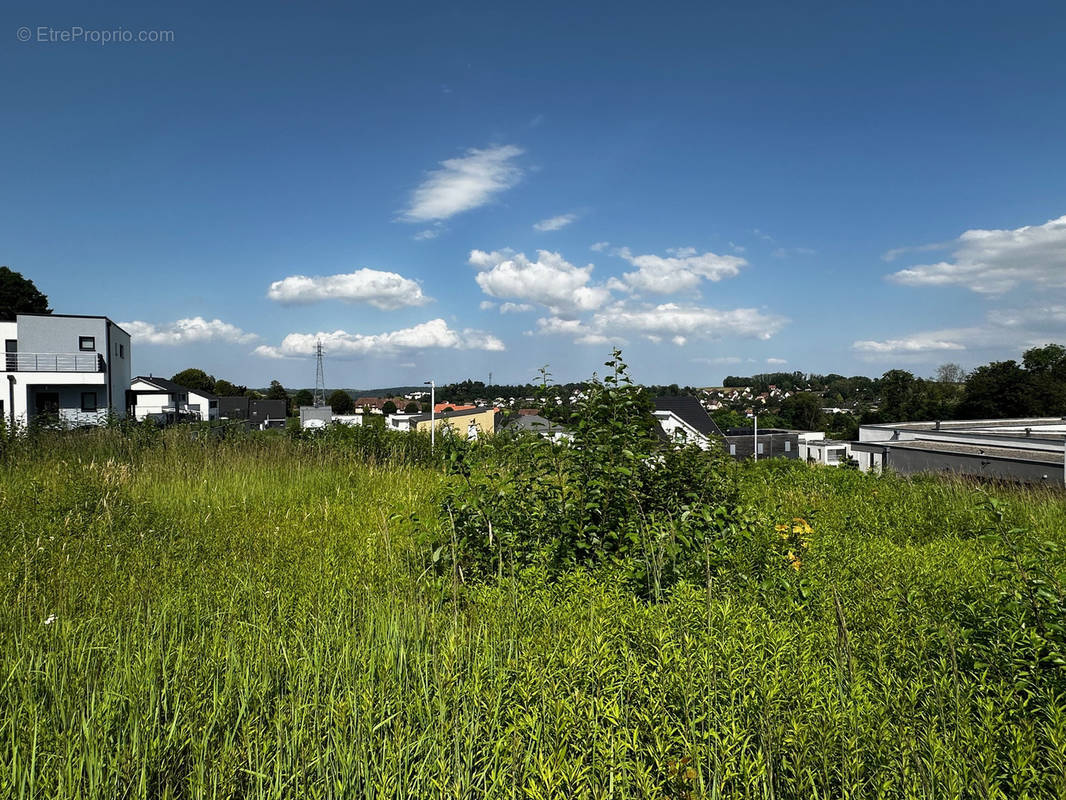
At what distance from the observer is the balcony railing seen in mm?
32844

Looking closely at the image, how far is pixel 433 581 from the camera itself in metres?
3.61

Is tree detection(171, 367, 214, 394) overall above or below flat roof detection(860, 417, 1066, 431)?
above

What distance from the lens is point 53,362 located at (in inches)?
1320

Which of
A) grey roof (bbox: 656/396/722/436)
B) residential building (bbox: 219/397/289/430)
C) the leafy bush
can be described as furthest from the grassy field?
residential building (bbox: 219/397/289/430)

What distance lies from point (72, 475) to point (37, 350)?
3818cm

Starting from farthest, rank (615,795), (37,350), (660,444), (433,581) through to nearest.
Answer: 1. (37,350)
2. (660,444)
3. (433,581)
4. (615,795)

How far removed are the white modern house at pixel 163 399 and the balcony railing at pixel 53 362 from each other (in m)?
7.92

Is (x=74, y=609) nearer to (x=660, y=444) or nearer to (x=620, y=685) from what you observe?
(x=620, y=685)

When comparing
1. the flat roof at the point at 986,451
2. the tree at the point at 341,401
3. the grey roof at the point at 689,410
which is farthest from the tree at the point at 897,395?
the tree at the point at 341,401

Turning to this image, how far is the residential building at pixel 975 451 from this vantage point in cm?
1588

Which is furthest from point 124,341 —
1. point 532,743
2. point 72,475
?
point 532,743

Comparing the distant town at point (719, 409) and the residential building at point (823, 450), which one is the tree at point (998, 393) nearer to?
the distant town at point (719, 409)

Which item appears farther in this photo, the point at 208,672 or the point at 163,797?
the point at 208,672

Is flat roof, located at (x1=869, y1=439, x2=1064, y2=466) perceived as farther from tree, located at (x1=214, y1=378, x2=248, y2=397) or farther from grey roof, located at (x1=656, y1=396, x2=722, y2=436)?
tree, located at (x1=214, y1=378, x2=248, y2=397)
